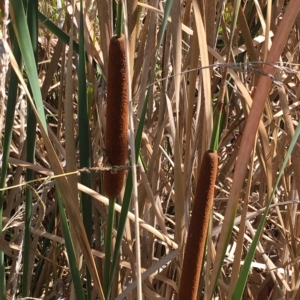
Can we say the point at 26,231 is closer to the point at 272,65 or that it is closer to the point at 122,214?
the point at 122,214

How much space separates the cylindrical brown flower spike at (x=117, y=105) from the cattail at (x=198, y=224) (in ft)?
0.38

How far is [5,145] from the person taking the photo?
81 centimetres

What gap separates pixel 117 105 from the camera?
694 millimetres

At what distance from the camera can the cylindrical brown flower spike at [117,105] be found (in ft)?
2.21

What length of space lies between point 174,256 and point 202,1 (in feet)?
1.52

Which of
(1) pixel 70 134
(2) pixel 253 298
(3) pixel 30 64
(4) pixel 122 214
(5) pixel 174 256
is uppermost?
(3) pixel 30 64

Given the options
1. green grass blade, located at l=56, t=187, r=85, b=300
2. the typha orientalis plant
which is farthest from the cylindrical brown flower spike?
green grass blade, located at l=56, t=187, r=85, b=300

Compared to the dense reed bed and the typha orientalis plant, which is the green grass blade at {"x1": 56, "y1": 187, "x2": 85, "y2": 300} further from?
the typha orientalis plant

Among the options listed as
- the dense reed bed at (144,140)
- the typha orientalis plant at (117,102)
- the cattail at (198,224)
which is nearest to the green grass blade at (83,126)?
the dense reed bed at (144,140)

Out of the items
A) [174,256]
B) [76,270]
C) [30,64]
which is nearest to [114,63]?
[30,64]

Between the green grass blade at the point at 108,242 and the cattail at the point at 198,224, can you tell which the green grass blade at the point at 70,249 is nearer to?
the green grass blade at the point at 108,242

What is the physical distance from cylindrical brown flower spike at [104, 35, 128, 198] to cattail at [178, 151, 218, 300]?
0.38ft

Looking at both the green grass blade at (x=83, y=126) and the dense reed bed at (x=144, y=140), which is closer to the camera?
the dense reed bed at (x=144, y=140)

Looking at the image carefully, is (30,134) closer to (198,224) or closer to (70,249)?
(70,249)
